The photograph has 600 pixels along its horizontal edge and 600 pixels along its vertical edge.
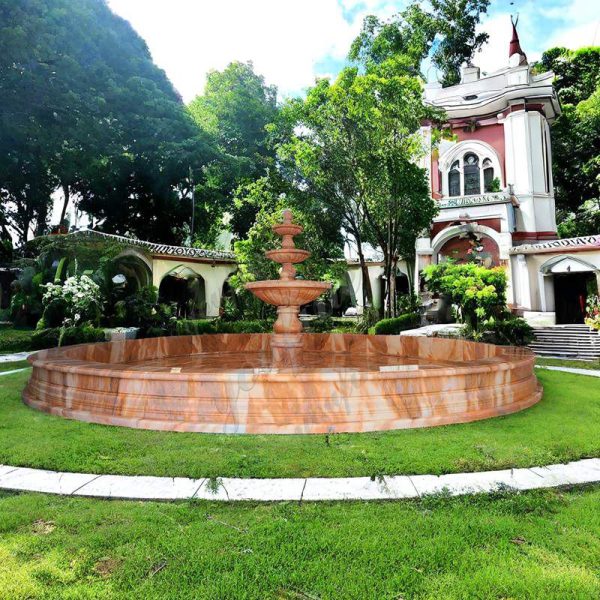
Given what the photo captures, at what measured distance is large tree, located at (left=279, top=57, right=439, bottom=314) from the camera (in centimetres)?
1539

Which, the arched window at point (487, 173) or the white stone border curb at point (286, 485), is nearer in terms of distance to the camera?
the white stone border curb at point (286, 485)

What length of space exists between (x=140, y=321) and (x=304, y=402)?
43.5 ft

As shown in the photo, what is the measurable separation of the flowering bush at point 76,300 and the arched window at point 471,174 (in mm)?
19475

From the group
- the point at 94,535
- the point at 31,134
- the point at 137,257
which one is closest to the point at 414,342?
the point at 94,535

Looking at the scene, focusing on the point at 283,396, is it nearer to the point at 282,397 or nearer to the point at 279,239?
the point at 282,397

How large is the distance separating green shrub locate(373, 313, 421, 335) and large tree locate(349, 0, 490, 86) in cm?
1805

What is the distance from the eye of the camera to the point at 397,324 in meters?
17.1

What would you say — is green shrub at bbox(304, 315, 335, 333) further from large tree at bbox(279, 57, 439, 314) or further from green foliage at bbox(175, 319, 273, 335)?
large tree at bbox(279, 57, 439, 314)

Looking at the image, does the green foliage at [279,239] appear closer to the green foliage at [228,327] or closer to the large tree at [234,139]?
the green foliage at [228,327]

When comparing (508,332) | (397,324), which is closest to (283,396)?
(508,332)

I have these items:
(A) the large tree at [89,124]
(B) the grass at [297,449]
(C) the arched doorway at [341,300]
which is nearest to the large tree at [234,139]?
(A) the large tree at [89,124]

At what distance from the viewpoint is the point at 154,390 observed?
5051 mm

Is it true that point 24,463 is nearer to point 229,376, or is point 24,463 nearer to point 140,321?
point 229,376

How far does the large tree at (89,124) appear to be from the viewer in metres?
16.8
